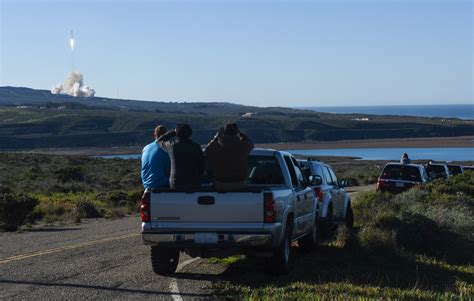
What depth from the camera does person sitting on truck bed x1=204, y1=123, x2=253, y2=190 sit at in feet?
36.4

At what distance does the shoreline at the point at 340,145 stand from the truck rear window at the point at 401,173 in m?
68.1

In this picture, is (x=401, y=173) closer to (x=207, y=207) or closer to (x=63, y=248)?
(x=63, y=248)

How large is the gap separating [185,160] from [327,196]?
4.92m

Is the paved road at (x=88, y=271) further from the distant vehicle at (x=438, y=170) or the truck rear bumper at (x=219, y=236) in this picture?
the distant vehicle at (x=438, y=170)

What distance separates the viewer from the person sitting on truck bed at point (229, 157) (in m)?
11.1

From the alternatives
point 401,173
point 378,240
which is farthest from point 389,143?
A: point 378,240

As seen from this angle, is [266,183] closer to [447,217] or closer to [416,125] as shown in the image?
[447,217]

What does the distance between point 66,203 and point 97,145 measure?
86.5 m

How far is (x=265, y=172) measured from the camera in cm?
1239

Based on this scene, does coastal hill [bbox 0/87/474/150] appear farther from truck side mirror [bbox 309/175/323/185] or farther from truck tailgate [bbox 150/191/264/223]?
truck tailgate [bbox 150/191/264/223]

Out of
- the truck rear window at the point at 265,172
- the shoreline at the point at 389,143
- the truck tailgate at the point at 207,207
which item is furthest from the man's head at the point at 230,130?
the shoreline at the point at 389,143

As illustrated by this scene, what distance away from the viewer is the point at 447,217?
59.7 feet

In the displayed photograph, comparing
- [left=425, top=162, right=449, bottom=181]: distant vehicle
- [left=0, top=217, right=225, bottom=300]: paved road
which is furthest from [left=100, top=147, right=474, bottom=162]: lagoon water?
[left=0, top=217, right=225, bottom=300]: paved road

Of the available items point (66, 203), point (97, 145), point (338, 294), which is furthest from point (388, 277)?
point (97, 145)
